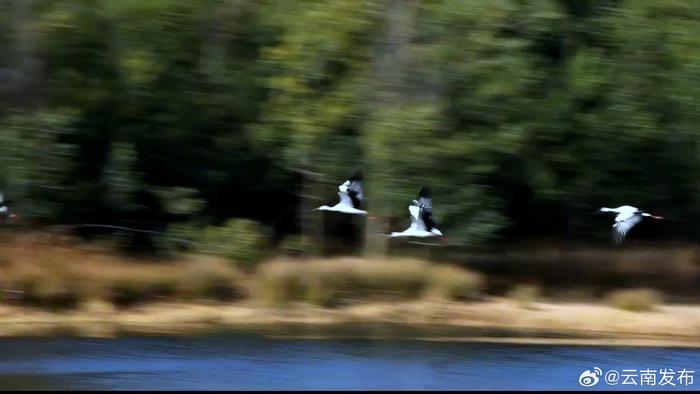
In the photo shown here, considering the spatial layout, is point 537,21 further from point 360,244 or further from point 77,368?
point 77,368

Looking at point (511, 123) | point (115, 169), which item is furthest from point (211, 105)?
point (511, 123)

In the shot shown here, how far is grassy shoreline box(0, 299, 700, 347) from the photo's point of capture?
12.2 meters

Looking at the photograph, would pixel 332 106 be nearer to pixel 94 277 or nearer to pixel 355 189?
pixel 355 189

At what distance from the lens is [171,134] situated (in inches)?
765

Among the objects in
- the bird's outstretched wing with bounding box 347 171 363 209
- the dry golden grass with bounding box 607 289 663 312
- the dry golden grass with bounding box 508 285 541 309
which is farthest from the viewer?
the bird's outstretched wing with bounding box 347 171 363 209

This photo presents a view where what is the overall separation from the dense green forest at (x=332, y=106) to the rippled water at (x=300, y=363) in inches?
259

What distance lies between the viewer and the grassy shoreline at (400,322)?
39.9 ft

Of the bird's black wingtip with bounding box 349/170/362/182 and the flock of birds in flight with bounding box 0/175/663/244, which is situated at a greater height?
the bird's black wingtip with bounding box 349/170/362/182

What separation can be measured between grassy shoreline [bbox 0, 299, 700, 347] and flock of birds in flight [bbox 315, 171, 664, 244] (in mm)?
1774

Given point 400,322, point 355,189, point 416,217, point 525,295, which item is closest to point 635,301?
point 525,295

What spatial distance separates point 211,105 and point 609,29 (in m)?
7.92

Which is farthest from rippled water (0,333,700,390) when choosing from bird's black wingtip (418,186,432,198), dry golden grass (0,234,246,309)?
bird's black wingtip (418,186,432,198)

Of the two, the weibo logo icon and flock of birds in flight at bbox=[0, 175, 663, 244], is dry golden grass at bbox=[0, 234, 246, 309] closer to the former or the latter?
flock of birds in flight at bbox=[0, 175, 663, 244]

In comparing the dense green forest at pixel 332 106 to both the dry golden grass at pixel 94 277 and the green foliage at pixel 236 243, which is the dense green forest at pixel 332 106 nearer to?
the green foliage at pixel 236 243
